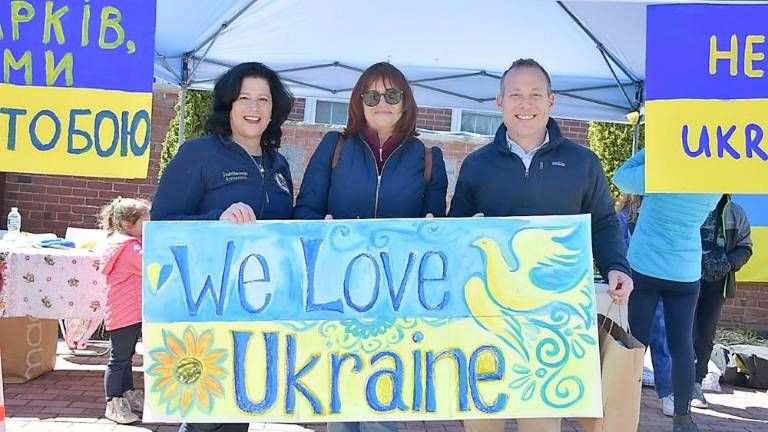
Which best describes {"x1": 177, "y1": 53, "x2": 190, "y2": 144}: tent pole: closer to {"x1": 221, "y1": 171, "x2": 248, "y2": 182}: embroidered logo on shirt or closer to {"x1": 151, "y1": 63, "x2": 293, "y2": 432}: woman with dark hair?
{"x1": 151, "y1": 63, "x2": 293, "y2": 432}: woman with dark hair

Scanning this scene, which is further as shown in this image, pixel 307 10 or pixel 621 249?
pixel 307 10

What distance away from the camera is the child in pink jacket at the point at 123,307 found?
407 cm

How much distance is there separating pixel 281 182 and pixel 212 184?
0.28m

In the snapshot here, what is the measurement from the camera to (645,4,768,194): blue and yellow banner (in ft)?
8.39

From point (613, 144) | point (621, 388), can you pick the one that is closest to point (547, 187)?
point (621, 388)

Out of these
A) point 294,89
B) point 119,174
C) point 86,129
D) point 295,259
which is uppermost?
point 294,89

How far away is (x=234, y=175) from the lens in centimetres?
254

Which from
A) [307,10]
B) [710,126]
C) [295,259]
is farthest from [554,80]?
[295,259]

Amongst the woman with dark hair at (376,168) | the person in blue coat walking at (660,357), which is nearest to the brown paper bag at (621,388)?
the woman with dark hair at (376,168)

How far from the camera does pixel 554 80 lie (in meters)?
6.03

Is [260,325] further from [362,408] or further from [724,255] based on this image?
[724,255]

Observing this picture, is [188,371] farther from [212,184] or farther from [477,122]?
[477,122]

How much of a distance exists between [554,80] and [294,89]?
88.0 inches

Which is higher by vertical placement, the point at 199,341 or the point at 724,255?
the point at 724,255
